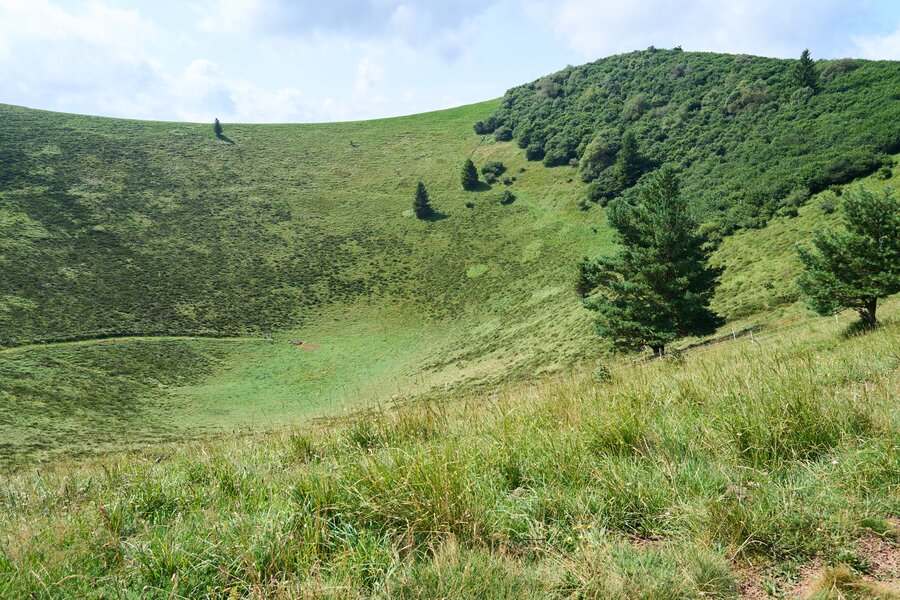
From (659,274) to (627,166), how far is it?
59194 millimetres

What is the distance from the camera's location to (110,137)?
101 meters

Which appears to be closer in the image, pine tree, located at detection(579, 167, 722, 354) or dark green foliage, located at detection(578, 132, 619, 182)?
pine tree, located at detection(579, 167, 722, 354)

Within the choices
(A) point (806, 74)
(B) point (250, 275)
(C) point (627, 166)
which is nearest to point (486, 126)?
(C) point (627, 166)

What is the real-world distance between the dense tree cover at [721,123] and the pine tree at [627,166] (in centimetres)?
72

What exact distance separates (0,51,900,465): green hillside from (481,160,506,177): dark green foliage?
2402 mm

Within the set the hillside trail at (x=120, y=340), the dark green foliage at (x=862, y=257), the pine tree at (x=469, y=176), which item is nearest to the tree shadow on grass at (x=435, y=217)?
the pine tree at (x=469, y=176)

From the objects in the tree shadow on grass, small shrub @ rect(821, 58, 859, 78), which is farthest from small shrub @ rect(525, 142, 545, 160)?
small shrub @ rect(821, 58, 859, 78)

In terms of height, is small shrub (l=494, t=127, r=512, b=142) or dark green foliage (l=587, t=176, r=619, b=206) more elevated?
small shrub (l=494, t=127, r=512, b=142)

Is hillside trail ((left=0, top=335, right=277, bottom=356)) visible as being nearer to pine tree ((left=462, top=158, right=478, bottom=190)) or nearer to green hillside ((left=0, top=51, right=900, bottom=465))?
green hillside ((left=0, top=51, right=900, bottom=465))

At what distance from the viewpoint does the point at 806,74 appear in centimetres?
7350

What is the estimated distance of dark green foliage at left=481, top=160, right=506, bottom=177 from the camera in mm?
96938

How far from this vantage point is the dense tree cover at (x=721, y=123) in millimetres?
51438

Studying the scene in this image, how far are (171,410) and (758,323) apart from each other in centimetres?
4731

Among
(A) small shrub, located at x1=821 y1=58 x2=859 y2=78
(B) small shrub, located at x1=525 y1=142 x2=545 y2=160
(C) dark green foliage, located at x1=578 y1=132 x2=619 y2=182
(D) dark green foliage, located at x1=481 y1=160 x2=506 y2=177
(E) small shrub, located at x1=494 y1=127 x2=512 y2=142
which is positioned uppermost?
(E) small shrub, located at x1=494 y1=127 x2=512 y2=142
